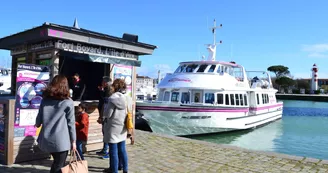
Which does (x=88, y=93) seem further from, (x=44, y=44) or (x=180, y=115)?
(x=180, y=115)

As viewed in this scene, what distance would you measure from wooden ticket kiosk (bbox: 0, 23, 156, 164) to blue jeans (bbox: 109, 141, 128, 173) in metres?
1.76

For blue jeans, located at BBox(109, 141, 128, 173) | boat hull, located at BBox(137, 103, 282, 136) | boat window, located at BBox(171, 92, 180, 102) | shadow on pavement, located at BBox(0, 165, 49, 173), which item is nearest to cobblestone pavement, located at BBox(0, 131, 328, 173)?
shadow on pavement, located at BBox(0, 165, 49, 173)

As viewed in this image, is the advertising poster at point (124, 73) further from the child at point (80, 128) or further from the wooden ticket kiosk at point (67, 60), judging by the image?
the child at point (80, 128)

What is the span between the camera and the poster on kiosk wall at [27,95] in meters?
5.13

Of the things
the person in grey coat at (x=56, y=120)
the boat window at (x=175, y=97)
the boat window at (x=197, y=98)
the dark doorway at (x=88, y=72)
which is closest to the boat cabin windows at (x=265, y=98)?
the boat window at (x=197, y=98)

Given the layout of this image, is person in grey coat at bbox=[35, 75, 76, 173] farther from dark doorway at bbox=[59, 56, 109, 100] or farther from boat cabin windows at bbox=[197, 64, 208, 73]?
boat cabin windows at bbox=[197, 64, 208, 73]

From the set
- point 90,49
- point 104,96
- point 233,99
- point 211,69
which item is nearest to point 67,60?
point 90,49

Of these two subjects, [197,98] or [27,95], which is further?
[197,98]

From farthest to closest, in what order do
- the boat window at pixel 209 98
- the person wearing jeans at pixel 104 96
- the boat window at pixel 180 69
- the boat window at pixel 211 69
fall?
the boat window at pixel 180 69, the boat window at pixel 211 69, the boat window at pixel 209 98, the person wearing jeans at pixel 104 96

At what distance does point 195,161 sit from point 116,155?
2097 millimetres

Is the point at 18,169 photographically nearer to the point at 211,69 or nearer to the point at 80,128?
the point at 80,128

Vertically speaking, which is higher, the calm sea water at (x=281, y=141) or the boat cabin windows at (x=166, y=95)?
the boat cabin windows at (x=166, y=95)

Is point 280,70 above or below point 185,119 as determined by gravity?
above

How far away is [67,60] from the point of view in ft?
25.1
